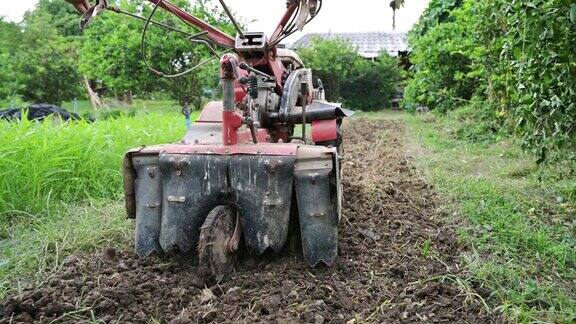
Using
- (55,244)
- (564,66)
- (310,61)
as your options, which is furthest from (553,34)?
(310,61)

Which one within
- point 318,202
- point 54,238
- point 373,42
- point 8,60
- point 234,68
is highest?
point 373,42

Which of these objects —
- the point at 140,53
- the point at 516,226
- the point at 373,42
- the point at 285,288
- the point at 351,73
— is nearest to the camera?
the point at 285,288

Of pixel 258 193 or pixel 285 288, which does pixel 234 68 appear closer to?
pixel 258 193

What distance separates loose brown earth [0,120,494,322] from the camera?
2.95m

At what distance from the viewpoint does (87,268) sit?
3637 mm

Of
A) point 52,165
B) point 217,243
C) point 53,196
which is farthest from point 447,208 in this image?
point 52,165

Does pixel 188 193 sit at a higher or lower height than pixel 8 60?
lower

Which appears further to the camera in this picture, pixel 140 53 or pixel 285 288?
pixel 140 53

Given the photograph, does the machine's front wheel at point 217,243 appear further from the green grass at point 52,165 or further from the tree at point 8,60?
the tree at point 8,60

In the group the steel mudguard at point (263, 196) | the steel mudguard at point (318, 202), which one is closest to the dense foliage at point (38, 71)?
the steel mudguard at point (263, 196)

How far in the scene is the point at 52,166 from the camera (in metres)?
5.27

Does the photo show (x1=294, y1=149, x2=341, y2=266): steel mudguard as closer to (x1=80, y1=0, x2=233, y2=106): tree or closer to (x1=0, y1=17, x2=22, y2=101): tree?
(x1=80, y1=0, x2=233, y2=106): tree

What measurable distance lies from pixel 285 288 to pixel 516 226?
2066mm

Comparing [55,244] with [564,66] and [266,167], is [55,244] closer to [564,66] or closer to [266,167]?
[266,167]
